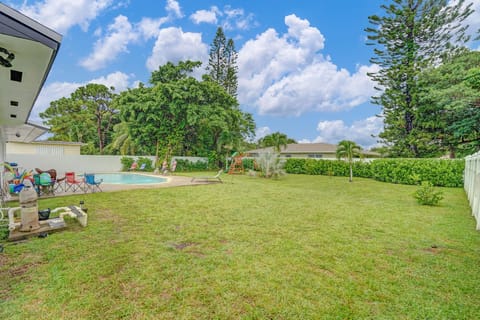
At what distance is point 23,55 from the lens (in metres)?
3.49

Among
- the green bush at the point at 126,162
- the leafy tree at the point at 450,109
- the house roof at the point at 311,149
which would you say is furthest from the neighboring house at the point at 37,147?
the leafy tree at the point at 450,109

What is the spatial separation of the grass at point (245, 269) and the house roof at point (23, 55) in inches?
114

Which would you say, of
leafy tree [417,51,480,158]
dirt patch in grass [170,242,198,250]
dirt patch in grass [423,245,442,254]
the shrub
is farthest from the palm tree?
dirt patch in grass [170,242,198,250]

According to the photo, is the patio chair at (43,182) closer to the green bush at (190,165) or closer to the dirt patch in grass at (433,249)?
the dirt patch in grass at (433,249)

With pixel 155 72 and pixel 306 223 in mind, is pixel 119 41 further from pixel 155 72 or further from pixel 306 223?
pixel 306 223

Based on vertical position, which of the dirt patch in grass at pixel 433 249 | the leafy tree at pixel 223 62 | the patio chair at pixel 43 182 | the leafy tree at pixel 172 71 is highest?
the leafy tree at pixel 223 62

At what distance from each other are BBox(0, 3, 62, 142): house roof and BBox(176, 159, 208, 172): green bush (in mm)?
14523

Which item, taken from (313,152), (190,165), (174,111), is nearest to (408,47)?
(313,152)

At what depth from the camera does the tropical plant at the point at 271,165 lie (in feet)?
51.3

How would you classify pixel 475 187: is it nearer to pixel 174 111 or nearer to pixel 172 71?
pixel 174 111

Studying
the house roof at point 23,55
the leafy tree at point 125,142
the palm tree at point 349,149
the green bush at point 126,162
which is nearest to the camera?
the house roof at point 23,55

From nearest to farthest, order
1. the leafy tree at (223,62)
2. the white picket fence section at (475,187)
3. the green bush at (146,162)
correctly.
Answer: the white picket fence section at (475,187) < the green bush at (146,162) < the leafy tree at (223,62)

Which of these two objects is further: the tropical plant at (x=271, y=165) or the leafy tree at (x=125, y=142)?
the leafy tree at (x=125, y=142)

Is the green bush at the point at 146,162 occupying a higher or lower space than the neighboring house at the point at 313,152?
lower
